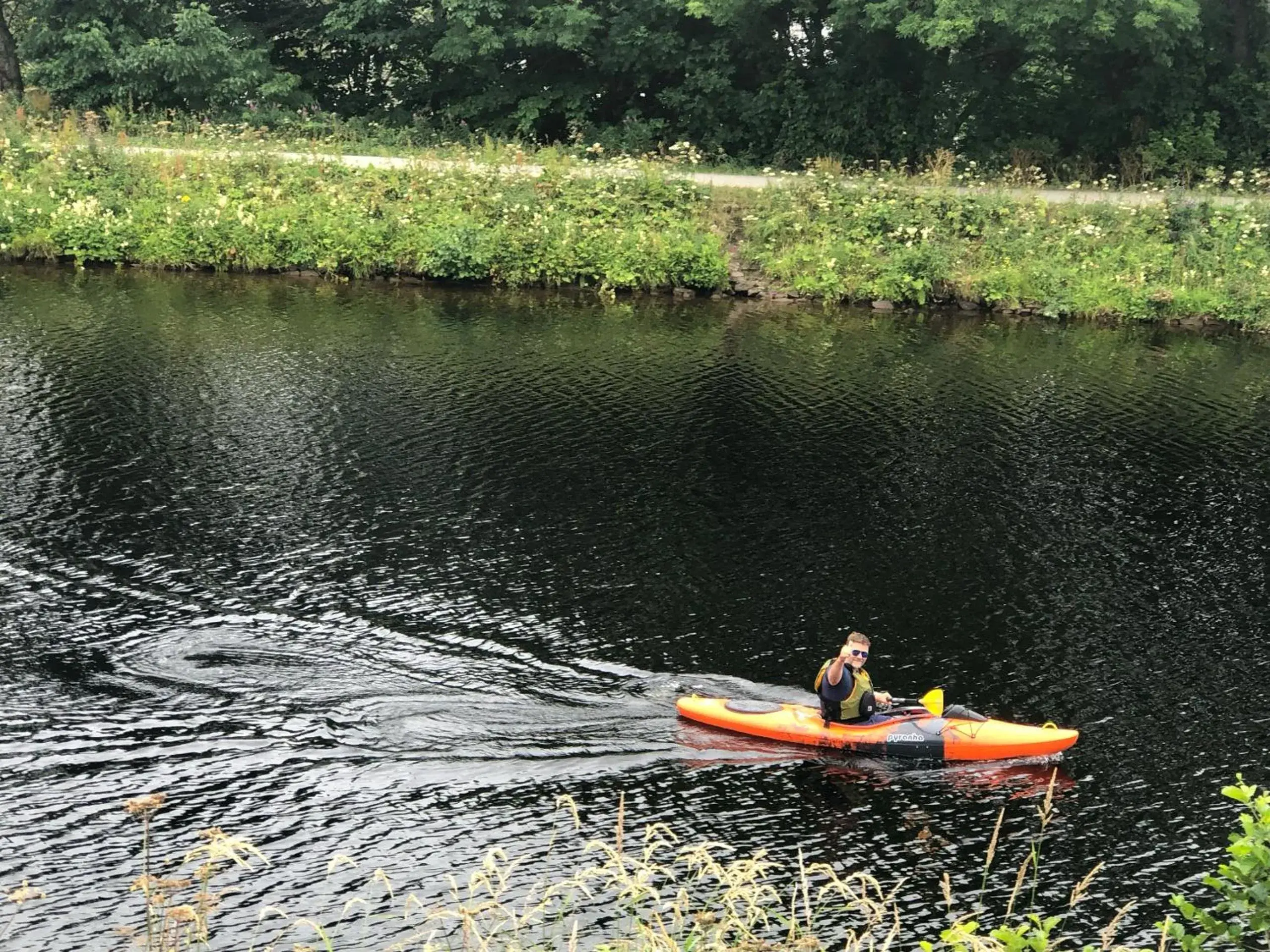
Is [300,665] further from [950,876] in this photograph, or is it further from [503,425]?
[503,425]

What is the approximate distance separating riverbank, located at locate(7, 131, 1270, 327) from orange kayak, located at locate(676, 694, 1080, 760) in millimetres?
19216

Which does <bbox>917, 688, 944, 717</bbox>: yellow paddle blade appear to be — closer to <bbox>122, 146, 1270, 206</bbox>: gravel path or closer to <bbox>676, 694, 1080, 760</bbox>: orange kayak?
<bbox>676, 694, 1080, 760</bbox>: orange kayak

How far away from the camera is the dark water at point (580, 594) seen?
11227 millimetres

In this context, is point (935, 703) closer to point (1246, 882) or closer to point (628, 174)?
point (1246, 882)

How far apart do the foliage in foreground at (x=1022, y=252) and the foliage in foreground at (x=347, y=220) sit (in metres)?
2.28

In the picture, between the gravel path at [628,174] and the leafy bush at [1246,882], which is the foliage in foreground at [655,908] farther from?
the gravel path at [628,174]

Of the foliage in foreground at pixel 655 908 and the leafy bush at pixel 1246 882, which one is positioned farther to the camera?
the leafy bush at pixel 1246 882

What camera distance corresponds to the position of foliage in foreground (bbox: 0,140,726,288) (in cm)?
3072

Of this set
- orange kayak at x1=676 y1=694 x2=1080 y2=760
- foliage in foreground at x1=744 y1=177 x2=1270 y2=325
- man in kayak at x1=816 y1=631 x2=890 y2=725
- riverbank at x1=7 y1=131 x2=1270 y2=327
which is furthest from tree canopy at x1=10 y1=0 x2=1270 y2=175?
orange kayak at x1=676 y1=694 x2=1080 y2=760

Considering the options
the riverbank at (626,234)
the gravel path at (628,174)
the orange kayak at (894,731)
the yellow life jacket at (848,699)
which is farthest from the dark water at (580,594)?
the gravel path at (628,174)

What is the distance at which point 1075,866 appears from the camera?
36.0 ft

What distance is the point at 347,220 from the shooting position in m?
31.0

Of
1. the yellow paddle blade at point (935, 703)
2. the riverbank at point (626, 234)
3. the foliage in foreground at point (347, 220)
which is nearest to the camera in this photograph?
the yellow paddle blade at point (935, 703)

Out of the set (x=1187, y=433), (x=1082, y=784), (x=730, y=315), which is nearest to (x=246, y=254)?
(x=730, y=315)
